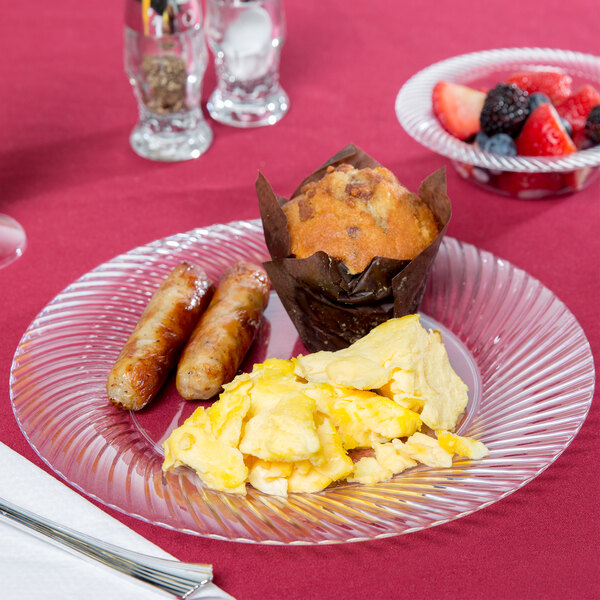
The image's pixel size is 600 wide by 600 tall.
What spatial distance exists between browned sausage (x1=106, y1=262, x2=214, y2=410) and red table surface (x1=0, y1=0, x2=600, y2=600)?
220 mm

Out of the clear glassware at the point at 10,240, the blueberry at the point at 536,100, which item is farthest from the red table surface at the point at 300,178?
the blueberry at the point at 536,100

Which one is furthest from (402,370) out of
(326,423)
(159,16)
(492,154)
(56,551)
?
(159,16)

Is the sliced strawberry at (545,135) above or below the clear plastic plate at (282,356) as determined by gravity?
above

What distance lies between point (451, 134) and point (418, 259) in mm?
754

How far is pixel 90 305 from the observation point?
1.86m

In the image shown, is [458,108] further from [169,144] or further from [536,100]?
[169,144]

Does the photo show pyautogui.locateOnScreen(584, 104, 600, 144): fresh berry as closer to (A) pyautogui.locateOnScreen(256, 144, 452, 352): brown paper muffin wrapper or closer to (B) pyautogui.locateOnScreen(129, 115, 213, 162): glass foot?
(A) pyautogui.locateOnScreen(256, 144, 452, 352): brown paper muffin wrapper

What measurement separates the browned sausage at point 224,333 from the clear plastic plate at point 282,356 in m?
0.07

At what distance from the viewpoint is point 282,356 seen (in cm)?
182

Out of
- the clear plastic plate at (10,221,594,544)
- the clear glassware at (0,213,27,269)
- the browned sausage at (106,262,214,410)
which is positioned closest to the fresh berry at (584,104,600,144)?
the clear plastic plate at (10,221,594,544)

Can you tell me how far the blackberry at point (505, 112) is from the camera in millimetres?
2199

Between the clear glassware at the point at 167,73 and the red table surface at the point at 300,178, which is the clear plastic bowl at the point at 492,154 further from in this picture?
the clear glassware at the point at 167,73

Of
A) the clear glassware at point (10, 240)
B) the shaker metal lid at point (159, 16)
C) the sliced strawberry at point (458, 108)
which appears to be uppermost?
the shaker metal lid at point (159, 16)

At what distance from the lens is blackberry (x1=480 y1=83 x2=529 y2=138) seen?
7.22 ft
